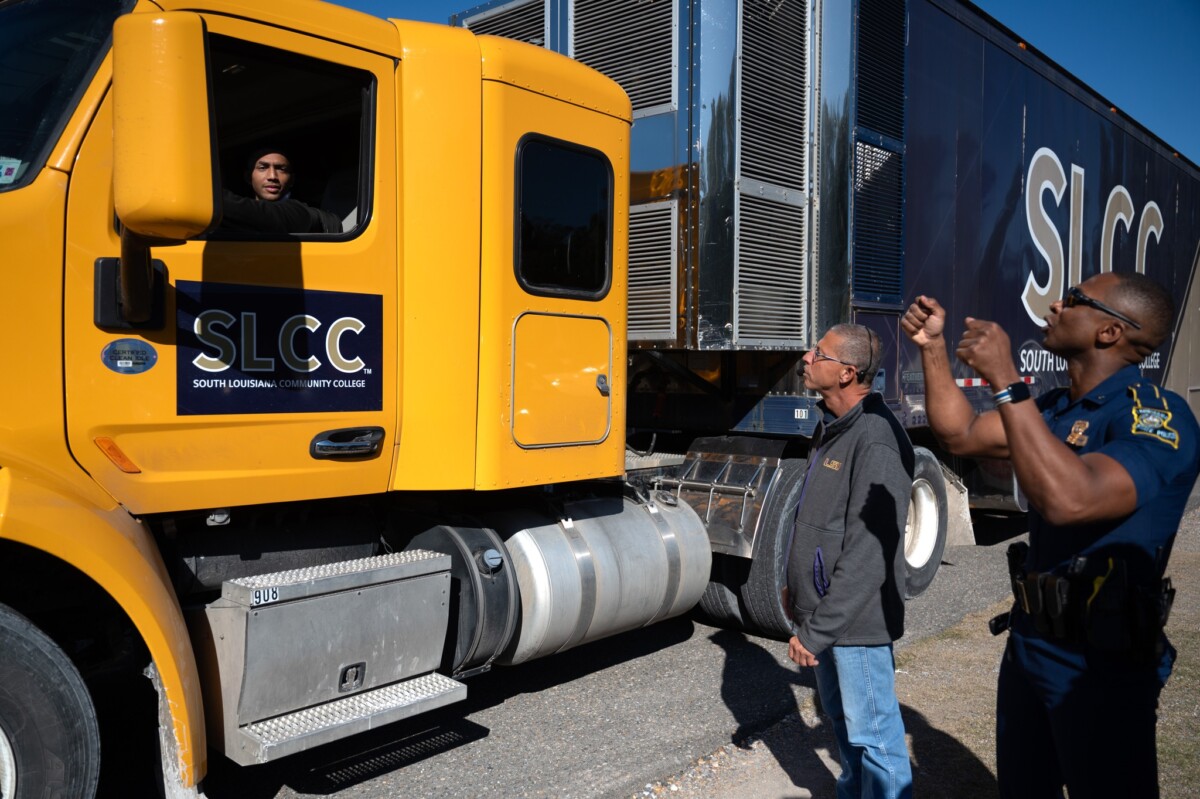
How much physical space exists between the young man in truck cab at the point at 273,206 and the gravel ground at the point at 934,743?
2.40 m

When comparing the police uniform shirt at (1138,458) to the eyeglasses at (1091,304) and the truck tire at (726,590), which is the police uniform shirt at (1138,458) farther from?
the truck tire at (726,590)

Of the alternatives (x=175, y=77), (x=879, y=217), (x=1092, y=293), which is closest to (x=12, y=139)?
(x=175, y=77)

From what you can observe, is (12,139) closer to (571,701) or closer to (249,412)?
(249,412)

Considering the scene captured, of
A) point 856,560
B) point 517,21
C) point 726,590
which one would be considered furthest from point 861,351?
point 517,21

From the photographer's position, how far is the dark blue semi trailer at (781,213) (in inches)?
186

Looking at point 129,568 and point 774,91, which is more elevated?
point 774,91

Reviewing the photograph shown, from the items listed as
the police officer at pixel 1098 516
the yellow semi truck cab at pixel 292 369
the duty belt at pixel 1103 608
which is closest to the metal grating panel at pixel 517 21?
the yellow semi truck cab at pixel 292 369

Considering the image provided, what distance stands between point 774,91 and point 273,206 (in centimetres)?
277

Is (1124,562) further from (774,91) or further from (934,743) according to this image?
(774,91)

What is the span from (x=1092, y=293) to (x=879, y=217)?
3525 mm

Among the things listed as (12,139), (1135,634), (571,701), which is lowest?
(571,701)

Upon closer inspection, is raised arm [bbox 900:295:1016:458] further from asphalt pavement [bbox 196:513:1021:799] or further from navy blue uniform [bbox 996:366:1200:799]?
asphalt pavement [bbox 196:513:1021:799]

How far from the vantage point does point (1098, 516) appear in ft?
6.30

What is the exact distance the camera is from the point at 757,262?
16.0 ft
